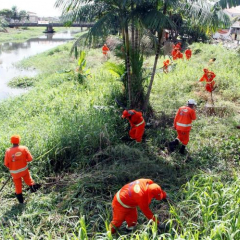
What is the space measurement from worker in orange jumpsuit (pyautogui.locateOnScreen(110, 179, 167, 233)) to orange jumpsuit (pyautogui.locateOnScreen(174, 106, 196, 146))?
2.49 meters

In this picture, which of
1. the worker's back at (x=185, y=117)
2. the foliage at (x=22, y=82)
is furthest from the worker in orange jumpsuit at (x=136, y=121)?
the foliage at (x=22, y=82)

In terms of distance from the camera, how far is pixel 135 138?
619cm

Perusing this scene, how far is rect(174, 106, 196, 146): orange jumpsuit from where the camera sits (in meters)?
5.53

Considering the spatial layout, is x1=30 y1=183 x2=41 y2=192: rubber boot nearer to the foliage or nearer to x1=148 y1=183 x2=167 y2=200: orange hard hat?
x1=148 y1=183 x2=167 y2=200: orange hard hat

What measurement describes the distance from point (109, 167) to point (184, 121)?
1878 mm

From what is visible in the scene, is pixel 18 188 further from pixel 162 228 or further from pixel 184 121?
pixel 184 121

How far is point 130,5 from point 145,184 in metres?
5.05

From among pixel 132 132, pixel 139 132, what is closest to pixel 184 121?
pixel 139 132

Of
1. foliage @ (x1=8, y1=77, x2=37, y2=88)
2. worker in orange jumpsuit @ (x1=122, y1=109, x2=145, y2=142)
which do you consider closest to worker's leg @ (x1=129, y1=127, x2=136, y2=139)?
worker in orange jumpsuit @ (x1=122, y1=109, x2=145, y2=142)

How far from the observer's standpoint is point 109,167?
16.4 ft

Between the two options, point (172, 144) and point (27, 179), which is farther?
point (172, 144)

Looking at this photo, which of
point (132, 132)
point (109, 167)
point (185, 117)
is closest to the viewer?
point (109, 167)

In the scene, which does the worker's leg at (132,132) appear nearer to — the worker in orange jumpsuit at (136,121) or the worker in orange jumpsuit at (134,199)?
the worker in orange jumpsuit at (136,121)

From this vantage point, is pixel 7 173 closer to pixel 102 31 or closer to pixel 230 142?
pixel 102 31
